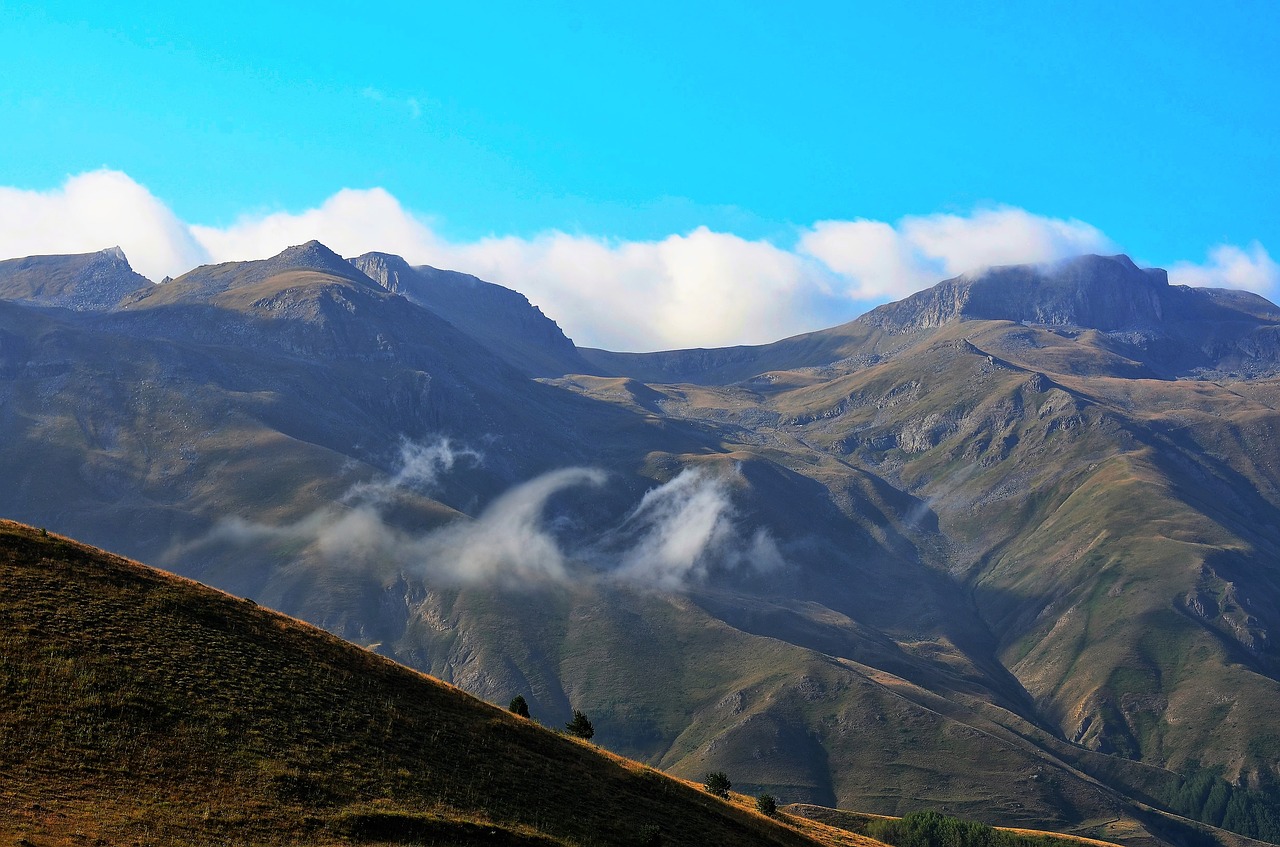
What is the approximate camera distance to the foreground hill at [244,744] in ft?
179

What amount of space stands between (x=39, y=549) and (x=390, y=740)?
27.4 metres

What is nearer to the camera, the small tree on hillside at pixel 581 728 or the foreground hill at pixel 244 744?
the foreground hill at pixel 244 744

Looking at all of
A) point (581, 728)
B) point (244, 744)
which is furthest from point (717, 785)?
point (244, 744)

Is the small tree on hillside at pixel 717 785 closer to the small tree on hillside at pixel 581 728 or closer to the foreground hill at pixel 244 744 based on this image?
the small tree on hillside at pixel 581 728

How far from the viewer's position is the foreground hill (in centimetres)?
5453

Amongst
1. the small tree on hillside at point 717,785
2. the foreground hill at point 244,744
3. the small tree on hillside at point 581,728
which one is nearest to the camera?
the foreground hill at point 244,744

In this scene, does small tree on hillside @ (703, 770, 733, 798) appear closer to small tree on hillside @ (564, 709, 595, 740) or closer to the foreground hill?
small tree on hillside @ (564, 709, 595, 740)

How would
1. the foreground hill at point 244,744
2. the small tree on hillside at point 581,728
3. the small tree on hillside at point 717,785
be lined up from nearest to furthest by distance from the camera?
the foreground hill at point 244,744 < the small tree on hillside at point 717,785 < the small tree on hillside at point 581,728

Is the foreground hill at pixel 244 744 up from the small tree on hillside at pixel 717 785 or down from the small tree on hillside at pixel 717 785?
up

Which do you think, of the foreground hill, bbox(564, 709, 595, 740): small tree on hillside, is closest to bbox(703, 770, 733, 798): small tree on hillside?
bbox(564, 709, 595, 740): small tree on hillside

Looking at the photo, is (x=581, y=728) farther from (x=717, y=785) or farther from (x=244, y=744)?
(x=244, y=744)

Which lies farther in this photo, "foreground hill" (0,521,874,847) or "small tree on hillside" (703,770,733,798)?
"small tree on hillside" (703,770,733,798)

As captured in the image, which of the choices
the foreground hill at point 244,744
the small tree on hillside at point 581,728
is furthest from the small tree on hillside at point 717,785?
the foreground hill at point 244,744

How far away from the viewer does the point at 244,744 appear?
6309 centimetres
